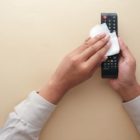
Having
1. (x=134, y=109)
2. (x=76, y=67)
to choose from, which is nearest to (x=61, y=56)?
(x=76, y=67)

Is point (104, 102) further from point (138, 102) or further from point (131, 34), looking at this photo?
point (131, 34)

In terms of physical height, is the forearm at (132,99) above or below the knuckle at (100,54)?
below

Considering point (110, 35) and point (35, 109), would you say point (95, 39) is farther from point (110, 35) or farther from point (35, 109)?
point (35, 109)

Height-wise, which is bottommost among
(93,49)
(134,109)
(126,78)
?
(134,109)

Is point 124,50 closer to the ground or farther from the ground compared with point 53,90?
farther from the ground

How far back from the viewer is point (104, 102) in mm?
1014

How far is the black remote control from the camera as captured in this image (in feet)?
3.15

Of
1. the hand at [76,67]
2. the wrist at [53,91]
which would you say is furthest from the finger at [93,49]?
the wrist at [53,91]

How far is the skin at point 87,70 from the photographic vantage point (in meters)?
0.94

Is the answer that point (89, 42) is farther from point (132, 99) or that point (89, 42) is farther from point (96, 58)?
point (132, 99)

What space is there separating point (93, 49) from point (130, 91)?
0.19 m

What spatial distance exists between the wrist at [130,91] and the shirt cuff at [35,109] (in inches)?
9.5

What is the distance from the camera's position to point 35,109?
0.94 metres

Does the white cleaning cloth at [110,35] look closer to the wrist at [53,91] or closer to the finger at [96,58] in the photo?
the finger at [96,58]
